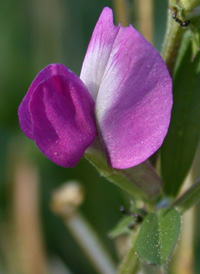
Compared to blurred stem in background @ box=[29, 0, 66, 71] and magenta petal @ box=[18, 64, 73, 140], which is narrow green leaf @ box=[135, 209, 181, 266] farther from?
blurred stem in background @ box=[29, 0, 66, 71]

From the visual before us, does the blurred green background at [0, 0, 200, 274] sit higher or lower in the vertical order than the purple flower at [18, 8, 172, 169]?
lower

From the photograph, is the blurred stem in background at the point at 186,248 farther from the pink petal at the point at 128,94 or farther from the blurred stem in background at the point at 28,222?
the pink petal at the point at 128,94

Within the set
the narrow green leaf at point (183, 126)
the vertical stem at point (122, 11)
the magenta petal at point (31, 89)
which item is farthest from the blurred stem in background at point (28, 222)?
the magenta petal at point (31, 89)

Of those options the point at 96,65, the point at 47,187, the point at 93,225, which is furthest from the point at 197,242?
the point at 96,65

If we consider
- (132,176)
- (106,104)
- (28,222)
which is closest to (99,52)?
(106,104)

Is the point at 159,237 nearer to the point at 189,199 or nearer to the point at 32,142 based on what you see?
the point at 189,199

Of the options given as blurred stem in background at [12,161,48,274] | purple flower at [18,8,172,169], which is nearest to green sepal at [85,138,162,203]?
purple flower at [18,8,172,169]
